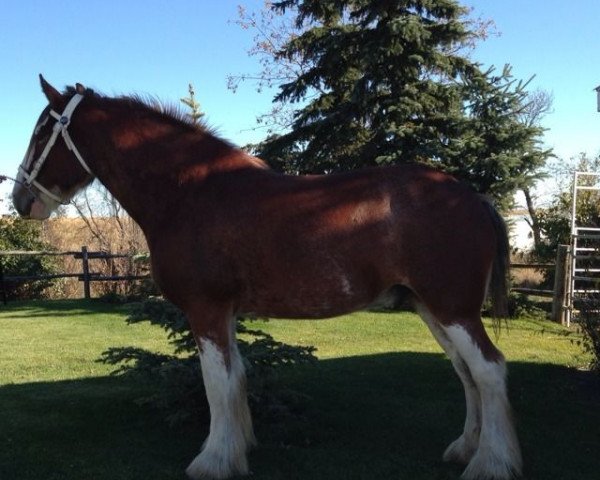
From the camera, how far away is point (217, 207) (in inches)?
141

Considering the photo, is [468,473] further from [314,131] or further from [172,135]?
[314,131]

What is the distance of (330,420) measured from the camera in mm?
5016

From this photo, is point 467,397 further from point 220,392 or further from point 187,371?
point 187,371

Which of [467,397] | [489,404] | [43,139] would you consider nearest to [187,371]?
[43,139]

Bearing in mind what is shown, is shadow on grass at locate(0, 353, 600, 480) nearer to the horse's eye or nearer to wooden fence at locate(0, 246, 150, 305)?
the horse's eye

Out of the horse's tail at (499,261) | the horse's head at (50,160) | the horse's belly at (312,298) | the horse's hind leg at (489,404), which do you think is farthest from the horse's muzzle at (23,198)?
the horse's tail at (499,261)

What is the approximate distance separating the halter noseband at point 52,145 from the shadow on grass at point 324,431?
189 cm

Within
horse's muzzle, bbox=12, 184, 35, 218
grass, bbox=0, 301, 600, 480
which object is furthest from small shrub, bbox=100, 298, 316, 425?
horse's muzzle, bbox=12, 184, 35, 218

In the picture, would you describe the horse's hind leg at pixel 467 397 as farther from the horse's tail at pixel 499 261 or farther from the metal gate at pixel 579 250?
Answer: the metal gate at pixel 579 250

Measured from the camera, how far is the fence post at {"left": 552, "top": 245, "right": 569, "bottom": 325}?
1231 centimetres

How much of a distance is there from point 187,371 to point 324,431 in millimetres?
1196

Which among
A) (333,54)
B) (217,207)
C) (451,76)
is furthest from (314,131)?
(217,207)

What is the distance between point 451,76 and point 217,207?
10.8m

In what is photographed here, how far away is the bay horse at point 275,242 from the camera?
11.2 ft
